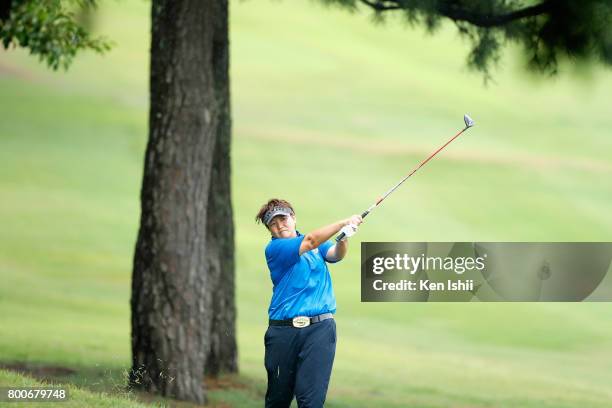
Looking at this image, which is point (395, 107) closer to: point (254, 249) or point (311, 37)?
point (311, 37)

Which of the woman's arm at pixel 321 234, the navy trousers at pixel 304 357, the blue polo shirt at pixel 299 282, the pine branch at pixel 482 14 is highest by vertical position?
the pine branch at pixel 482 14

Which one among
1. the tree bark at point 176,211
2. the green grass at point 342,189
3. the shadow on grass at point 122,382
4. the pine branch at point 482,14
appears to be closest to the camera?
the tree bark at point 176,211

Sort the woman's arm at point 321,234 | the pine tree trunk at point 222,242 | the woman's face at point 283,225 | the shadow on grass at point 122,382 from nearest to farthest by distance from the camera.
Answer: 1. the woman's arm at point 321,234
2. the woman's face at point 283,225
3. the shadow on grass at point 122,382
4. the pine tree trunk at point 222,242

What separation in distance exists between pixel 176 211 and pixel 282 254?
13.7ft

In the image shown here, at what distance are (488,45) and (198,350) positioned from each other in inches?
186

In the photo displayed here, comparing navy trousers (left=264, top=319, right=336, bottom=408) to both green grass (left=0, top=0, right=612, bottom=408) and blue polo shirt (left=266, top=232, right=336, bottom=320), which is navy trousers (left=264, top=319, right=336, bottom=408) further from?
green grass (left=0, top=0, right=612, bottom=408)

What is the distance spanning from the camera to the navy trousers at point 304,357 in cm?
737

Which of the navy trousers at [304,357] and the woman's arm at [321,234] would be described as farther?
the navy trousers at [304,357]

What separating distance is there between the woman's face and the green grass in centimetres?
228

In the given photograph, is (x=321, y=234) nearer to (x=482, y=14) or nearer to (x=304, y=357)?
(x=304, y=357)

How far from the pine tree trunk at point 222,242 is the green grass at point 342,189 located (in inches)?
16.9

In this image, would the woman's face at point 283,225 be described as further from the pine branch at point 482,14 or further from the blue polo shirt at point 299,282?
the pine branch at point 482,14

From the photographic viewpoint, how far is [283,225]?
7.48 m

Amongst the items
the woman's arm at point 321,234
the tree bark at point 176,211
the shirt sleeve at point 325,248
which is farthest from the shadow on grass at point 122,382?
the woman's arm at point 321,234
